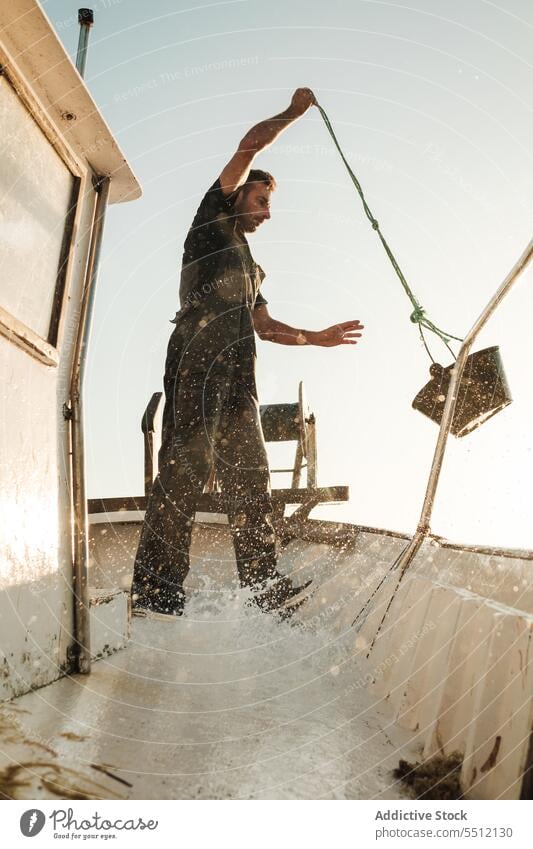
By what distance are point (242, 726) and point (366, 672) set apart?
423 mm

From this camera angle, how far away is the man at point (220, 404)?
1896 mm

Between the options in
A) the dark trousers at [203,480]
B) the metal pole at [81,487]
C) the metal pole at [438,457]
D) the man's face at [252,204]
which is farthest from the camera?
the man's face at [252,204]

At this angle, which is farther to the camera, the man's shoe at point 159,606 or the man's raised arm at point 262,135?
the man's raised arm at point 262,135

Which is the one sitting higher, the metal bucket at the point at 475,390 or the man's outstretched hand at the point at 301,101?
the man's outstretched hand at the point at 301,101

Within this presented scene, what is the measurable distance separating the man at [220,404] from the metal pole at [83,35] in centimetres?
59

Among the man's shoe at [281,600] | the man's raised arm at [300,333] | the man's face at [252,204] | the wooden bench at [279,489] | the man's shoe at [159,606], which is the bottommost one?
the man's shoe at [281,600]

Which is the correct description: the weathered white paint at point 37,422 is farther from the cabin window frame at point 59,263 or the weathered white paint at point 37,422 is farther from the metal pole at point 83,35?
the metal pole at point 83,35

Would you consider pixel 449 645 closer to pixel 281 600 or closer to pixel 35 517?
pixel 35 517

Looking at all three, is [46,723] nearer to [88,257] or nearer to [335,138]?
[88,257]

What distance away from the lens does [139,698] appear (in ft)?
3.68

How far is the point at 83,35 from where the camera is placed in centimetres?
191

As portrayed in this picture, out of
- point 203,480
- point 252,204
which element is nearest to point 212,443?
point 203,480

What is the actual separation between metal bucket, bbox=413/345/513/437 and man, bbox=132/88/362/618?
63 cm

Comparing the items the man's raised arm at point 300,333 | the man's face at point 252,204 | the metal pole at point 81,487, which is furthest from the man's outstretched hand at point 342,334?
the metal pole at point 81,487
